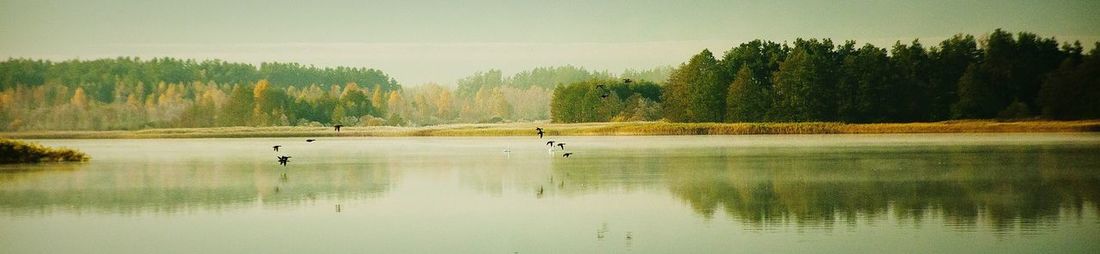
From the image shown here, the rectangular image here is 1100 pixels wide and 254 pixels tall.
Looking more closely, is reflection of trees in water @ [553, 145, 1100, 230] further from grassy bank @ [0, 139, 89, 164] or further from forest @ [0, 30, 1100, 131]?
forest @ [0, 30, 1100, 131]

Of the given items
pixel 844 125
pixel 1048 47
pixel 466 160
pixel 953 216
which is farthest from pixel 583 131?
pixel 953 216

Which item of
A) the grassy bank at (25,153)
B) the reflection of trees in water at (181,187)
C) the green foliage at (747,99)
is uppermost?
the green foliage at (747,99)

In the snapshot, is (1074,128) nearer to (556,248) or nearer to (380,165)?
(380,165)

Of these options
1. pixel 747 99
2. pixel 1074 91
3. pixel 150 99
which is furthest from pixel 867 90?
pixel 150 99

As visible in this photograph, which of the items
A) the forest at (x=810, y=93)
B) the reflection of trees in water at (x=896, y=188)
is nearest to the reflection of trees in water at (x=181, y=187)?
the reflection of trees in water at (x=896, y=188)

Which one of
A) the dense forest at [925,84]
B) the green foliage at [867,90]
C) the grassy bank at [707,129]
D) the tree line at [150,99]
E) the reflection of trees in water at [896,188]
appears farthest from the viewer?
the tree line at [150,99]

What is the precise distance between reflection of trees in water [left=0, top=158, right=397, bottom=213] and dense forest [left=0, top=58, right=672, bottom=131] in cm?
8815

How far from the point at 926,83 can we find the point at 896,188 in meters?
59.3

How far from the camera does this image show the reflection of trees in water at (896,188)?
55.1ft

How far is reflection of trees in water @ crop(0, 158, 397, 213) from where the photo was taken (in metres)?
20.0

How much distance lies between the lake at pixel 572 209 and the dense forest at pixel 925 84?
46.2 meters

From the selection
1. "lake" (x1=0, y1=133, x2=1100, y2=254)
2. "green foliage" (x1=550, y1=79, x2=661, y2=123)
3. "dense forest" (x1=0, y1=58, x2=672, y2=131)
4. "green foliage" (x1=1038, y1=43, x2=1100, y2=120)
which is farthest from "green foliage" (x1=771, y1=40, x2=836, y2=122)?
"lake" (x1=0, y1=133, x2=1100, y2=254)

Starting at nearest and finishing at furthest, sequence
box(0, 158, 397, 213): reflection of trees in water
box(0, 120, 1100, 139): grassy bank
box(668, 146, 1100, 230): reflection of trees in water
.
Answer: box(668, 146, 1100, 230): reflection of trees in water, box(0, 158, 397, 213): reflection of trees in water, box(0, 120, 1100, 139): grassy bank

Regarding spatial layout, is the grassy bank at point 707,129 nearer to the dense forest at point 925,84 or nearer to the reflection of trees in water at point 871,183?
the dense forest at point 925,84
